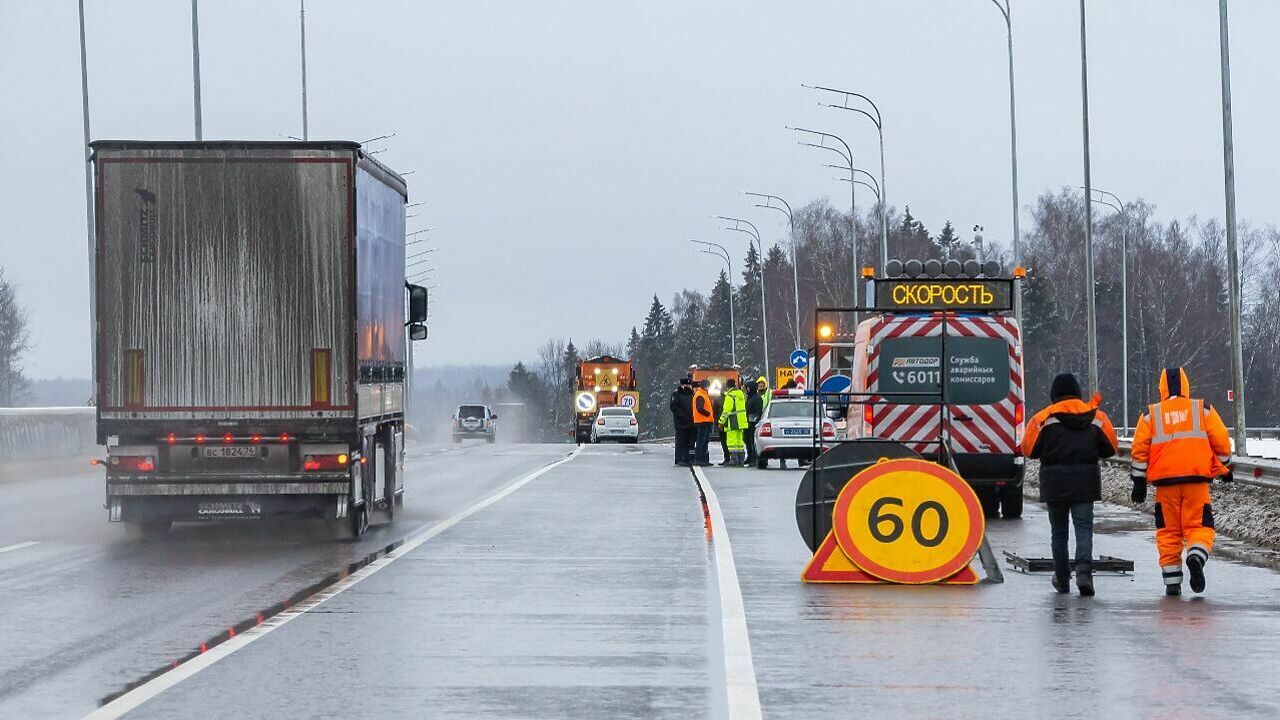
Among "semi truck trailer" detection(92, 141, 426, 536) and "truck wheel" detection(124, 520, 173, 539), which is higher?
"semi truck trailer" detection(92, 141, 426, 536)

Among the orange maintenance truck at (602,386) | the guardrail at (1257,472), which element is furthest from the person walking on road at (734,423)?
the orange maintenance truck at (602,386)

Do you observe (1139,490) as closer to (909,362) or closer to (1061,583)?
(1061,583)

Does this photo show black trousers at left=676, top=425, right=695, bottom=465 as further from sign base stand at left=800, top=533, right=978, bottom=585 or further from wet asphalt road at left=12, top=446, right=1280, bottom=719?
sign base stand at left=800, top=533, right=978, bottom=585

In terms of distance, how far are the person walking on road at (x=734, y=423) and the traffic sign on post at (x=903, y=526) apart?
992 inches

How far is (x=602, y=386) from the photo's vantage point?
8069 cm

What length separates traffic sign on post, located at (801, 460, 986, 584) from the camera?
14.9 meters

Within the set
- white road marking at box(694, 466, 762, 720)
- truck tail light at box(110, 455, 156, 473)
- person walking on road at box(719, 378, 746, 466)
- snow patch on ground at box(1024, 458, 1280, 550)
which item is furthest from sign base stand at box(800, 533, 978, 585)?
person walking on road at box(719, 378, 746, 466)

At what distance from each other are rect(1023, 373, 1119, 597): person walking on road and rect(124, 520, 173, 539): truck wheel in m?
9.22

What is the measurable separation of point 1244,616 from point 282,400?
30.3 feet

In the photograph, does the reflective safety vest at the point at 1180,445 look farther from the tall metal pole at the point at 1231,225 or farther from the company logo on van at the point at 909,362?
→ the tall metal pole at the point at 1231,225


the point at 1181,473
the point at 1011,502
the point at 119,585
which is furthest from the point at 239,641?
the point at 1011,502

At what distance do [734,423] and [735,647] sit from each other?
29.7m

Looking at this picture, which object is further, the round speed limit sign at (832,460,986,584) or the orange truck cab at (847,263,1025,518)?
the orange truck cab at (847,263,1025,518)

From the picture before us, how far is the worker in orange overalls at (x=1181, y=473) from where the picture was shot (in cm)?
1424
